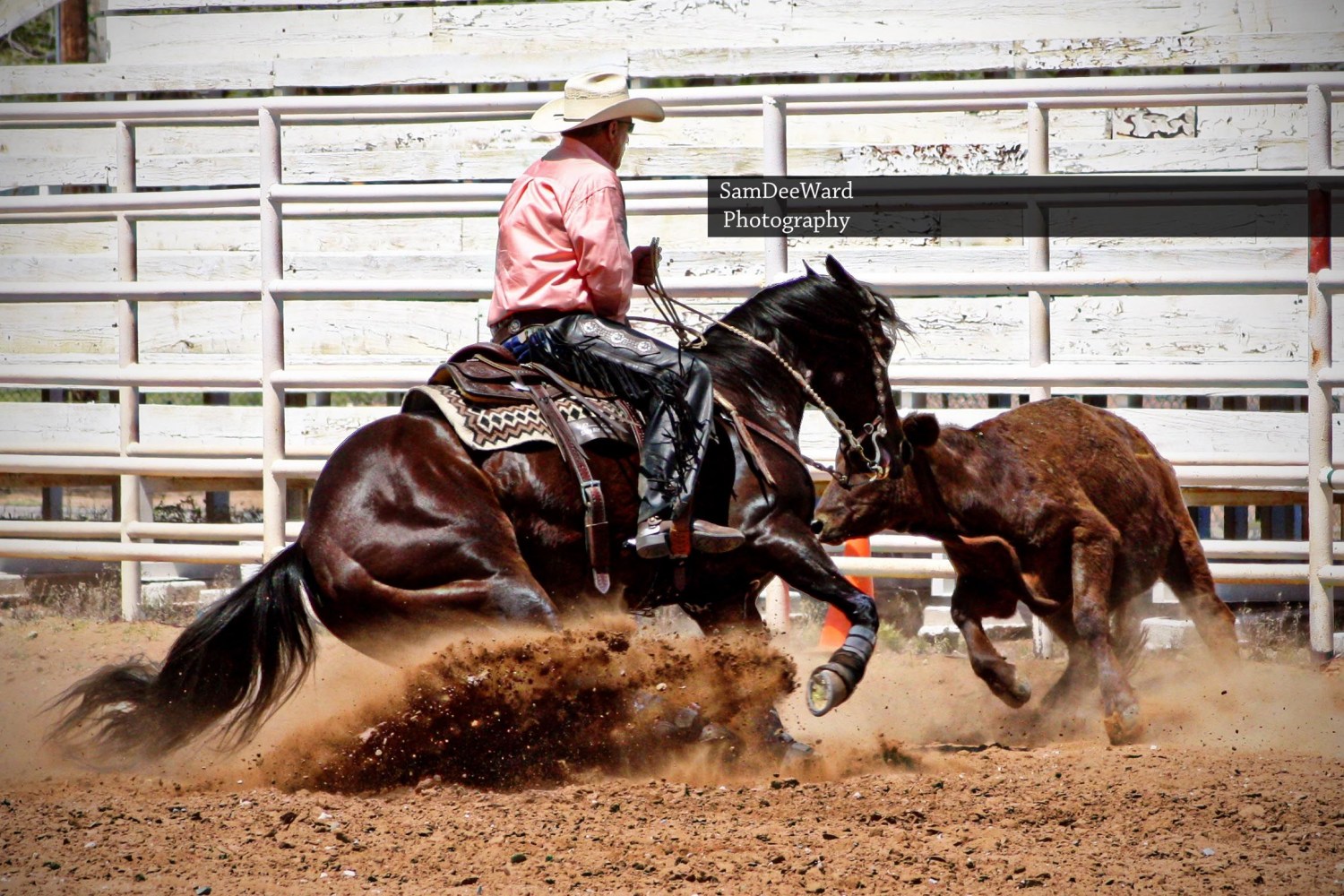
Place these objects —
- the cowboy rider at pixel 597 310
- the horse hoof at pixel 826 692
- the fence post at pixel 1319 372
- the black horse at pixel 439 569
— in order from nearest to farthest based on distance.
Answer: the black horse at pixel 439 569, the horse hoof at pixel 826 692, the cowboy rider at pixel 597 310, the fence post at pixel 1319 372

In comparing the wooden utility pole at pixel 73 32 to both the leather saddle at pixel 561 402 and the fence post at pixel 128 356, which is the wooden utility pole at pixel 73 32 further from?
the leather saddle at pixel 561 402

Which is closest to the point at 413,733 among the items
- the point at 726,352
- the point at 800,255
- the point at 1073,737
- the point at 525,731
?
the point at 525,731

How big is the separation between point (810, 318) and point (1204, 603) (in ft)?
7.77

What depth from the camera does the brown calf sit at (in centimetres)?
593

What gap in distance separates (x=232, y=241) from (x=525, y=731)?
19.0ft

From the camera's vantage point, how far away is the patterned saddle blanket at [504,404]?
4809 mm

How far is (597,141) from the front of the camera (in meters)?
5.40

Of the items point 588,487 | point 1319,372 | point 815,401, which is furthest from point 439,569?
point 1319,372

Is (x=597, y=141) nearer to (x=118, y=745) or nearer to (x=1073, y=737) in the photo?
(x=118, y=745)

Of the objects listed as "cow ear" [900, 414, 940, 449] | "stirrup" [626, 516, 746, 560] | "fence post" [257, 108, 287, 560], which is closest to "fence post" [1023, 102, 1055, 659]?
"cow ear" [900, 414, 940, 449]

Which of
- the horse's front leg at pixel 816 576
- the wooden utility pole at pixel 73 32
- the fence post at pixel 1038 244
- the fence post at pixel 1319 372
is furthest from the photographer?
the wooden utility pole at pixel 73 32

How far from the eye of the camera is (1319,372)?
22.9 feet

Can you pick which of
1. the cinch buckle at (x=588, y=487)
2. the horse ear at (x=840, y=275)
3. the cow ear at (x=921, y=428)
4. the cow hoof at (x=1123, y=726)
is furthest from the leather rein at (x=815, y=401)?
the cow hoof at (x=1123, y=726)

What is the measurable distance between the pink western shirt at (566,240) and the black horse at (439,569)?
24.0 inches
